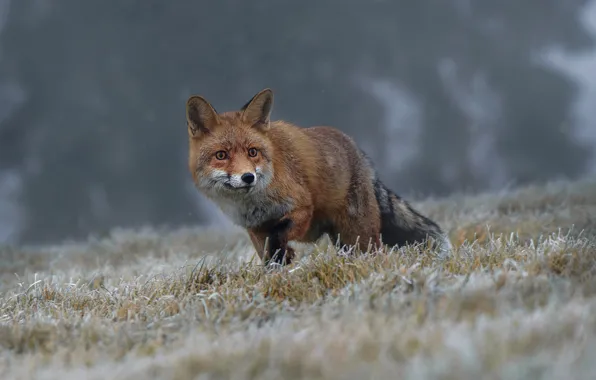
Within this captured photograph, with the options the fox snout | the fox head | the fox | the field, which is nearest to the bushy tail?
the fox

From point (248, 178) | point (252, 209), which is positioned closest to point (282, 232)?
point (252, 209)

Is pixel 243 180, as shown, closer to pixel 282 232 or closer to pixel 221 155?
pixel 221 155

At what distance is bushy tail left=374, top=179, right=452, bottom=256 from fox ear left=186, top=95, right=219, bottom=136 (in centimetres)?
138

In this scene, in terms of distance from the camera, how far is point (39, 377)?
7.85ft

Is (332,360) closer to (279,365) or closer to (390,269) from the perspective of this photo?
(279,365)

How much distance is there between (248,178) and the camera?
411 cm

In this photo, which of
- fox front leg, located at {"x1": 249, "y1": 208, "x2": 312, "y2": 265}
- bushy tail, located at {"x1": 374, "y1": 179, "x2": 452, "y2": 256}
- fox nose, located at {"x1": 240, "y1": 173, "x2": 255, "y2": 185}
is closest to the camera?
fox nose, located at {"x1": 240, "y1": 173, "x2": 255, "y2": 185}

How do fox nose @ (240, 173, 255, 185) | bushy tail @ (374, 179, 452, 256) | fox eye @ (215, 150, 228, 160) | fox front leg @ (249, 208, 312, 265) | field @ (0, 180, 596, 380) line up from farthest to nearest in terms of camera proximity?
bushy tail @ (374, 179, 452, 256) < fox front leg @ (249, 208, 312, 265) < fox eye @ (215, 150, 228, 160) < fox nose @ (240, 173, 255, 185) < field @ (0, 180, 596, 380)

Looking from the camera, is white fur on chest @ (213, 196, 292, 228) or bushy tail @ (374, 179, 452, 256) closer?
white fur on chest @ (213, 196, 292, 228)

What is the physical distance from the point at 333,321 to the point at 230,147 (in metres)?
1.90

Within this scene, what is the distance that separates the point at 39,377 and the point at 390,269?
6.01 feet

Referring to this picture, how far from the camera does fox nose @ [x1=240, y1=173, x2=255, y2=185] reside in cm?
411

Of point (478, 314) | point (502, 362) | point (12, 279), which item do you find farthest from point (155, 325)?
point (12, 279)

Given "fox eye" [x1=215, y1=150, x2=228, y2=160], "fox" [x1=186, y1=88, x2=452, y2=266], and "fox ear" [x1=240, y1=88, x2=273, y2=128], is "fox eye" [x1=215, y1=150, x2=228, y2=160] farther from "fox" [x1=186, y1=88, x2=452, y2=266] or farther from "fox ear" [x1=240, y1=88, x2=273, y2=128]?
"fox ear" [x1=240, y1=88, x2=273, y2=128]
